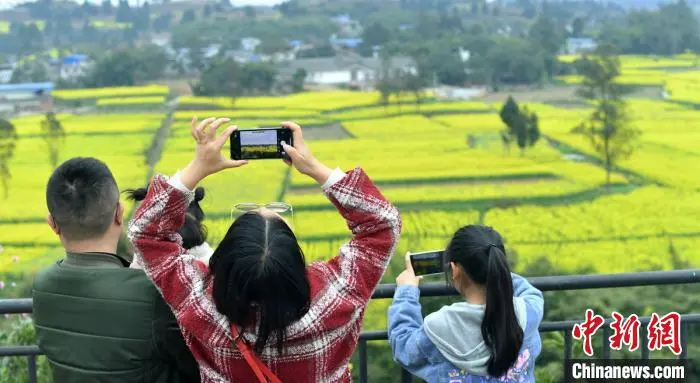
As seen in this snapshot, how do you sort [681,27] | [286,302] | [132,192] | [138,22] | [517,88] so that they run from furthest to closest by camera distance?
1. [138,22]
2. [517,88]
3. [681,27]
4. [132,192]
5. [286,302]

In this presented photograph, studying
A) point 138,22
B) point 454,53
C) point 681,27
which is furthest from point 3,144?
point 681,27

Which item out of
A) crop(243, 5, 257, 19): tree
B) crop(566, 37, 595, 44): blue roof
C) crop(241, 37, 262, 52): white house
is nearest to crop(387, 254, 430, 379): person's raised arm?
crop(241, 37, 262, 52): white house

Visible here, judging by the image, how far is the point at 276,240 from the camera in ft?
4.75

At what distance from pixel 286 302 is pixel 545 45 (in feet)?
144

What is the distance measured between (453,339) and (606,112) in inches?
1325

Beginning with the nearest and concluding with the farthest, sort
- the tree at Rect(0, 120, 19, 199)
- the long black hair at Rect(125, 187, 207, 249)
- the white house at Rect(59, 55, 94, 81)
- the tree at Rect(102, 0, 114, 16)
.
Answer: the long black hair at Rect(125, 187, 207, 249), the tree at Rect(0, 120, 19, 199), the white house at Rect(59, 55, 94, 81), the tree at Rect(102, 0, 114, 16)

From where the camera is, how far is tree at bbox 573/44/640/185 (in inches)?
1315

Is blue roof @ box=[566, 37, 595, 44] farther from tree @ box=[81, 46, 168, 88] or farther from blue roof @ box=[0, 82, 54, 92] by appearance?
blue roof @ box=[0, 82, 54, 92]

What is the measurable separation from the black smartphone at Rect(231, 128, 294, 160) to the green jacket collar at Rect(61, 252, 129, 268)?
31 centimetres

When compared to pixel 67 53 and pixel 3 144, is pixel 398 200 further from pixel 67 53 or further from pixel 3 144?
pixel 67 53

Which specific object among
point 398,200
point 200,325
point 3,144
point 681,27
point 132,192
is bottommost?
point 398,200

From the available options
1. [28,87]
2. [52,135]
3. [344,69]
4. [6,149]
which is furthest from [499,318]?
[344,69]

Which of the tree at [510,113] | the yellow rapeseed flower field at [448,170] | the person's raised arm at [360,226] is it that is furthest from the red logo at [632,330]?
the tree at [510,113]

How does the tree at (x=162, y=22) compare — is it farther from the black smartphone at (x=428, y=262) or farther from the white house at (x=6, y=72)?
the black smartphone at (x=428, y=262)
